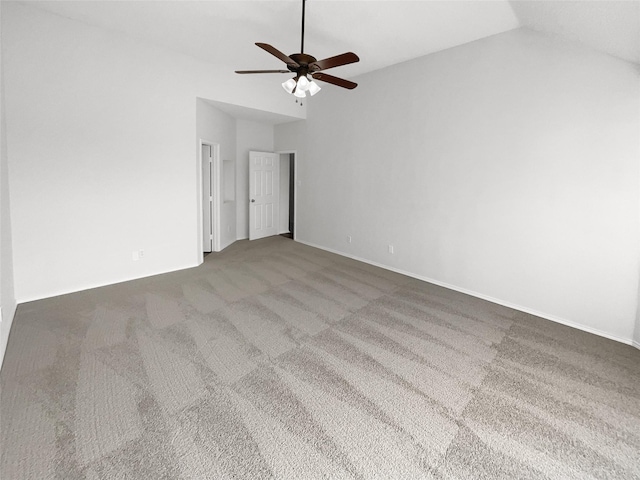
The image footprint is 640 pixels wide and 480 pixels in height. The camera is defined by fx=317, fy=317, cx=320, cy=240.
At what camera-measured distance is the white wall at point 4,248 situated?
2.75 metres

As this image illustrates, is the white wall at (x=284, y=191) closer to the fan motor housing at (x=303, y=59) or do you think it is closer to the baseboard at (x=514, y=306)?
the baseboard at (x=514, y=306)

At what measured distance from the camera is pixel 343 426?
1.98m

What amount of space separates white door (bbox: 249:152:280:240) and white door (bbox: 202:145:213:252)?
1.22 meters

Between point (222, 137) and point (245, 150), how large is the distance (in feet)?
3.69

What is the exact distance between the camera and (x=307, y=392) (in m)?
2.29

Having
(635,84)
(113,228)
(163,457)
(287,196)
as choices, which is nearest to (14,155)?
(113,228)

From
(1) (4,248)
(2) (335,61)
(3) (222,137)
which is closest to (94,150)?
(1) (4,248)

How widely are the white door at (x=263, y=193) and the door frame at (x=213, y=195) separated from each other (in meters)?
1.18

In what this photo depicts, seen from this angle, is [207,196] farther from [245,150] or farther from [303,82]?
[303,82]

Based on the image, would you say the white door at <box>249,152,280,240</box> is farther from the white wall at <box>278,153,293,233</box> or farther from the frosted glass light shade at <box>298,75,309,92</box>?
the frosted glass light shade at <box>298,75,309,92</box>

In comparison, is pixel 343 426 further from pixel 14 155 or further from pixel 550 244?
pixel 14 155

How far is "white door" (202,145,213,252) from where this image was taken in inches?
233

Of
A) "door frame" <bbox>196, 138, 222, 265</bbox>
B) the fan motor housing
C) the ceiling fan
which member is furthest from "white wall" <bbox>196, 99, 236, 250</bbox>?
the fan motor housing

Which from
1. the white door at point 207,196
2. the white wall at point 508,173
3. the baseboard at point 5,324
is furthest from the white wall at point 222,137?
the baseboard at point 5,324
